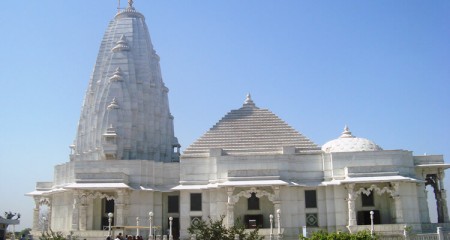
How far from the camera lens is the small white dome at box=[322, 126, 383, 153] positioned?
4069 centimetres

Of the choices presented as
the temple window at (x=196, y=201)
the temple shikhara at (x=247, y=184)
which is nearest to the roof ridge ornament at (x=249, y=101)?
the temple shikhara at (x=247, y=184)

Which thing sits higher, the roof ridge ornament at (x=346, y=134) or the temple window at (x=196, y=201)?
the roof ridge ornament at (x=346, y=134)

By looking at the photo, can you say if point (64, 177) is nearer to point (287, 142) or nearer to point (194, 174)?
point (194, 174)

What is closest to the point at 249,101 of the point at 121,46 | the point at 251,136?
the point at 251,136

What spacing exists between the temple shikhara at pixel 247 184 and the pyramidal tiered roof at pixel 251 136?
3.2 inches

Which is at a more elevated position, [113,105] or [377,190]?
[113,105]

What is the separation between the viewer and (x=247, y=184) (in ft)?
121

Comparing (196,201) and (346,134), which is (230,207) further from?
(346,134)

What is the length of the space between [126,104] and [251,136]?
1185 cm

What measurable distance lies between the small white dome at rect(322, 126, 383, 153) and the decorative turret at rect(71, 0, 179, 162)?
1562 centimetres

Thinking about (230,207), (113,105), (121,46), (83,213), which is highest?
(121,46)

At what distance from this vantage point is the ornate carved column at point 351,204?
1452 inches

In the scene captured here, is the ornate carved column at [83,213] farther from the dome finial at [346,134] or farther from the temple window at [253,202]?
the dome finial at [346,134]

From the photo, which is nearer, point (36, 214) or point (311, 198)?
point (311, 198)
